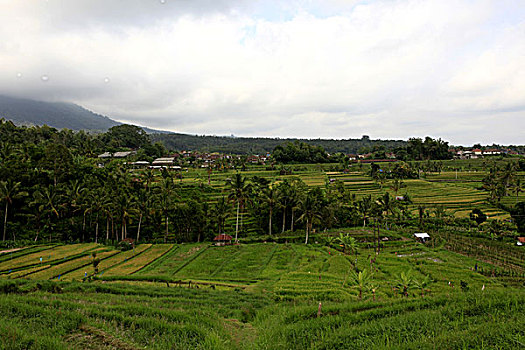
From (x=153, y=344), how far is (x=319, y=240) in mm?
35734

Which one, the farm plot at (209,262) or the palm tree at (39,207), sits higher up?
the palm tree at (39,207)

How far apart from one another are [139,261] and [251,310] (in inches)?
812

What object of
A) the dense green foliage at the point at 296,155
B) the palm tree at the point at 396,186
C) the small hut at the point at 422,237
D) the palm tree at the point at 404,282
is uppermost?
the dense green foliage at the point at 296,155

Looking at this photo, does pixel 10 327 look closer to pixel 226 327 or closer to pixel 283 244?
pixel 226 327

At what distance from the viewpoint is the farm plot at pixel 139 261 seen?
85.6ft

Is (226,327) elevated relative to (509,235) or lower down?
elevated

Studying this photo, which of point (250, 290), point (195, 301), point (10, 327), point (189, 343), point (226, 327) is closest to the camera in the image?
point (10, 327)

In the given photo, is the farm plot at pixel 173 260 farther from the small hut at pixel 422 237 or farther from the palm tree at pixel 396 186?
the palm tree at pixel 396 186

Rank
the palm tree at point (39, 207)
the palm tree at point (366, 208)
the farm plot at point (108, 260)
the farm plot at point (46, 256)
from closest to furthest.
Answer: the farm plot at point (108, 260) → the farm plot at point (46, 256) → the palm tree at point (39, 207) → the palm tree at point (366, 208)

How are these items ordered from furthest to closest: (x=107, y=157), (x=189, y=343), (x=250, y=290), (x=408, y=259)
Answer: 1. (x=107, y=157)
2. (x=408, y=259)
3. (x=250, y=290)
4. (x=189, y=343)

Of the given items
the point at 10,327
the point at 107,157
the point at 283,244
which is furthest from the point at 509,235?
Answer: the point at 107,157

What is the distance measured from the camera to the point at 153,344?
323 inches

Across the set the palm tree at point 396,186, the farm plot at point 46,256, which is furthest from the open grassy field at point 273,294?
the palm tree at point 396,186

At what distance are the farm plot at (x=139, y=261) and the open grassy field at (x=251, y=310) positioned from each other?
0.66 feet
